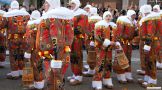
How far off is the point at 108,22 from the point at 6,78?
10.3 feet

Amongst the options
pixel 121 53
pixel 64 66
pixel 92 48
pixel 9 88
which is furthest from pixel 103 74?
pixel 64 66

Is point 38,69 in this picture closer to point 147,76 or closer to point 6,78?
point 6,78

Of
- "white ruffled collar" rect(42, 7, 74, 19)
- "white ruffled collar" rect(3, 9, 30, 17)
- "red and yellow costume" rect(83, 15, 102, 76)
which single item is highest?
"white ruffled collar" rect(3, 9, 30, 17)

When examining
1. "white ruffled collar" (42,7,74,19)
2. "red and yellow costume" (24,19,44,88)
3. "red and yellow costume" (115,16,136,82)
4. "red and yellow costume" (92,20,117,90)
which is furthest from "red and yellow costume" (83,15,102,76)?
"white ruffled collar" (42,7,74,19)

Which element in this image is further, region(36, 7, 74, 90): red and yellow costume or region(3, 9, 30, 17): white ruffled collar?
region(3, 9, 30, 17): white ruffled collar

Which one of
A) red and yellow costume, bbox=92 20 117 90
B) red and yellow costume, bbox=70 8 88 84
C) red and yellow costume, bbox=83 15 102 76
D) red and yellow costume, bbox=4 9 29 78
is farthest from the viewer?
red and yellow costume, bbox=83 15 102 76

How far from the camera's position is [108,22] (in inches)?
360

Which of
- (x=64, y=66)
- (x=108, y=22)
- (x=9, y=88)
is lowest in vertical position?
(x=9, y=88)

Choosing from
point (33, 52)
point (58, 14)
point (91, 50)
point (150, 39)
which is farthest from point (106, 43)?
point (58, 14)

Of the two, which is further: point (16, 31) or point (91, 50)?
point (91, 50)

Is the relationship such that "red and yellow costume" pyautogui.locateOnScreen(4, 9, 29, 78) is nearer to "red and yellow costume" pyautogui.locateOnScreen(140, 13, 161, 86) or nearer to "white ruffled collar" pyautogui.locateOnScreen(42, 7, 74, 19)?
"red and yellow costume" pyautogui.locateOnScreen(140, 13, 161, 86)

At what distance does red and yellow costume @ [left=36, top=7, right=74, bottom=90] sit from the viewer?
21.2 feet

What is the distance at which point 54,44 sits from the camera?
646 cm

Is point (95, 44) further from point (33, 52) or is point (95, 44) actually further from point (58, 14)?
point (58, 14)
